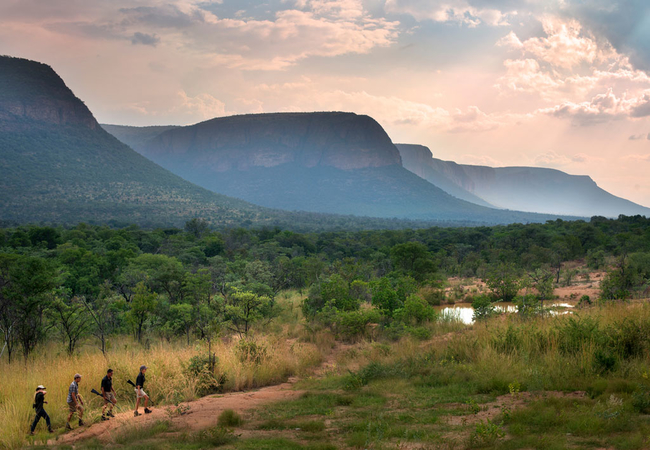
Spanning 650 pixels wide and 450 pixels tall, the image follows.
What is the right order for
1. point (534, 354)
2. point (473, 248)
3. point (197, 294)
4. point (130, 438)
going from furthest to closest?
point (473, 248), point (197, 294), point (534, 354), point (130, 438)

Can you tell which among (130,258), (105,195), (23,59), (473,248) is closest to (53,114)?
(23,59)

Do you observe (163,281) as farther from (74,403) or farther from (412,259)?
(412,259)

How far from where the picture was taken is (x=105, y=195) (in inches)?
3403

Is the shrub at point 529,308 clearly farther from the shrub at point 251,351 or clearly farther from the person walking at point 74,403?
the person walking at point 74,403

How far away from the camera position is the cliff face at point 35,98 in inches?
3949

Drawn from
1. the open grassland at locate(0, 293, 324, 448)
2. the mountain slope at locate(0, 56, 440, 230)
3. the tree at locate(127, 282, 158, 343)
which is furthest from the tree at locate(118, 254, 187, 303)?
the mountain slope at locate(0, 56, 440, 230)

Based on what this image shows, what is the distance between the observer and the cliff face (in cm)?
10031

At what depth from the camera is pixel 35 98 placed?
107 metres

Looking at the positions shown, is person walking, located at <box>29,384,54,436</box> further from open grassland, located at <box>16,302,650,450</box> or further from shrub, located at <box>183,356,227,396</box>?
shrub, located at <box>183,356,227,396</box>

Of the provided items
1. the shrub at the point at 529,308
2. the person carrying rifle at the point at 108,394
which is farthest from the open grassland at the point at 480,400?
the shrub at the point at 529,308

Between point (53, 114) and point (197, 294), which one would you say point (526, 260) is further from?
point (53, 114)

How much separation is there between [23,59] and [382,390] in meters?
148

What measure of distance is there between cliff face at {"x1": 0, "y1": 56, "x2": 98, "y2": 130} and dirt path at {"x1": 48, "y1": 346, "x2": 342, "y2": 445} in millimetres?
113103

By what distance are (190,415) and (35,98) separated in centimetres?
12951
